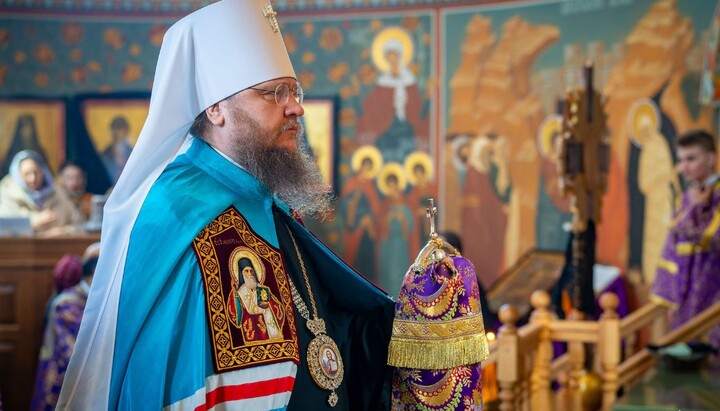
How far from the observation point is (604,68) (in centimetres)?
887

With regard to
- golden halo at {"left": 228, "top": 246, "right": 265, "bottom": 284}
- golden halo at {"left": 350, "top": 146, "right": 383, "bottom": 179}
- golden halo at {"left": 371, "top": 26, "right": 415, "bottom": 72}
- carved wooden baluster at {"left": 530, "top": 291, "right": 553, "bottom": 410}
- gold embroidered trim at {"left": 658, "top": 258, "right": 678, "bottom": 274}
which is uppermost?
golden halo at {"left": 371, "top": 26, "right": 415, "bottom": 72}

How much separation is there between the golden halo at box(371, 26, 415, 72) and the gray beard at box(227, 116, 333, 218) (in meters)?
7.58

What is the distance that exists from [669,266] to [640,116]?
228 cm

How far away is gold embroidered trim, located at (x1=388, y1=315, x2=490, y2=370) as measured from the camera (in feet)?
8.16

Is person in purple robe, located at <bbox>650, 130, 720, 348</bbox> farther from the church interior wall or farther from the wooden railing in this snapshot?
the church interior wall

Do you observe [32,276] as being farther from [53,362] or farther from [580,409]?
[580,409]

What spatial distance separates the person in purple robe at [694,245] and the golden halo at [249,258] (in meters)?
4.72

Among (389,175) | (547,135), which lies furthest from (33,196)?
(547,135)

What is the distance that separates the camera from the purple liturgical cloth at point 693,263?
6.45 meters

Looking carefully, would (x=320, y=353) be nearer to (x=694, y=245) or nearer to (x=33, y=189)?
(x=694, y=245)

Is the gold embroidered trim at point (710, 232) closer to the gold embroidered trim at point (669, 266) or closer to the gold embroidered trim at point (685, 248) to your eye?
the gold embroidered trim at point (685, 248)

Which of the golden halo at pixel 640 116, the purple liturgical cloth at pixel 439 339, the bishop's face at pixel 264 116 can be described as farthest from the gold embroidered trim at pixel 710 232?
the bishop's face at pixel 264 116

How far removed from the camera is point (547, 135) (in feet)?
30.6

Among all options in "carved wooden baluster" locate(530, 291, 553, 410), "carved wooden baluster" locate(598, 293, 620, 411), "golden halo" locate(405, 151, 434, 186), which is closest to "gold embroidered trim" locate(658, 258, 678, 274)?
"carved wooden baluster" locate(598, 293, 620, 411)
